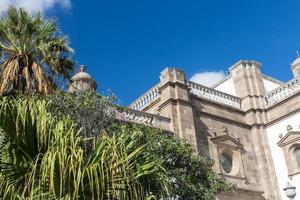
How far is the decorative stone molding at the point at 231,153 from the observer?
20.4 metres

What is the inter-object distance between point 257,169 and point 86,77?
9.78 meters

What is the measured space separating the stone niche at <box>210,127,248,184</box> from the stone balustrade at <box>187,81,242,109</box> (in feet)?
5.90

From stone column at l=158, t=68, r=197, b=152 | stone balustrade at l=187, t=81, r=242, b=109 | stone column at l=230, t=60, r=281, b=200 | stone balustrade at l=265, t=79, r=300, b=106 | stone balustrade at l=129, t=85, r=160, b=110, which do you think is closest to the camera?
stone column at l=158, t=68, r=197, b=152

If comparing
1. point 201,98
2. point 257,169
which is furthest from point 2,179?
point 257,169

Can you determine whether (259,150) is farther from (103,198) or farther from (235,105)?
(103,198)

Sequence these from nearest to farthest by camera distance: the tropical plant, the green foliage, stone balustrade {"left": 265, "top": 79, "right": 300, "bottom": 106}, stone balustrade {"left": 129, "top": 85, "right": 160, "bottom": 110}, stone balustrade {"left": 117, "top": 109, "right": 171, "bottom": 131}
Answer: the tropical plant → the green foliage → stone balustrade {"left": 117, "top": 109, "right": 171, "bottom": 131} → stone balustrade {"left": 129, "top": 85, "right": 160, "bottom": 110} → stone balustrade {"left": 265, "top": 79, "right": 300, "bottom": 106}

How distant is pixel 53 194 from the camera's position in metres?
6.25

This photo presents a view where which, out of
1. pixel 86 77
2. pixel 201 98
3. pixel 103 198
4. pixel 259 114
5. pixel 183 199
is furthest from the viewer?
pixel 259 114

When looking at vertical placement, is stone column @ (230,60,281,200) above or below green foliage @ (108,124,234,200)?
above

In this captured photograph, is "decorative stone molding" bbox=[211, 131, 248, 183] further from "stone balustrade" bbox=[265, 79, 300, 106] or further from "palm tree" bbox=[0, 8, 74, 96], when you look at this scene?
"palm tree" bbox=[0, 8, 74, 96]

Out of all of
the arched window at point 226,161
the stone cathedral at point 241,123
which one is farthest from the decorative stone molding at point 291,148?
the arched window at point 226,161

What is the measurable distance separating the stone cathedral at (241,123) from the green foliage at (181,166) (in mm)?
5939

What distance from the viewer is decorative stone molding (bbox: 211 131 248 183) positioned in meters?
20.4

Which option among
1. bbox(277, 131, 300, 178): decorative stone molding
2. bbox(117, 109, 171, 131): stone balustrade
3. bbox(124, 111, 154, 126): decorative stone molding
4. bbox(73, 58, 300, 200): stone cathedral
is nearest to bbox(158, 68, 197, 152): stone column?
bbox(73, 58, 300, 200): stone cathedral
